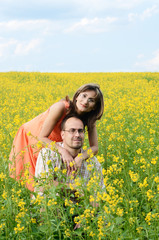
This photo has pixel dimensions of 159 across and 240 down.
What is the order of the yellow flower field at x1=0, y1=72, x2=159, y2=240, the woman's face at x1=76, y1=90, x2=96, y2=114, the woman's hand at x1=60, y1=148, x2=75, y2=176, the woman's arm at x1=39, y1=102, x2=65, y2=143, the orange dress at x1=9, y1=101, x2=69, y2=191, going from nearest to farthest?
the yellow flower field at x1=0, y1=72, x2=159, y2=240, the woman's hand at x1=60, y1=148, x2=75, y2=176, the woman's face at x1=76, y1=90, x2=96, y2=114, the woman's arm at x1=39, y1=102, x2=65, y2=143, the orange dress at x1=9, y1=101, x2=69, y2=191

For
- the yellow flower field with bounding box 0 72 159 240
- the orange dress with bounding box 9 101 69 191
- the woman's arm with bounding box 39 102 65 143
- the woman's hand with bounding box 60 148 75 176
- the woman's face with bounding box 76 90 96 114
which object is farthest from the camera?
the orange dress with bounding box 9 101 69 191

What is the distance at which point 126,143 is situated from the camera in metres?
5.15

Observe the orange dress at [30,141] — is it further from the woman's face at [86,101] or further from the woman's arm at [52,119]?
the woman's face at [86,101]

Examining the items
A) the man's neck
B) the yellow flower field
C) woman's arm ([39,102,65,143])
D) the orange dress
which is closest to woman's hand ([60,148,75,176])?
the man's neck

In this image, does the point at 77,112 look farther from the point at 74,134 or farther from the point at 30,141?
the point at 30,141

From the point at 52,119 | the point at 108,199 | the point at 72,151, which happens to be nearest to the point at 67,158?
the point at 72,151

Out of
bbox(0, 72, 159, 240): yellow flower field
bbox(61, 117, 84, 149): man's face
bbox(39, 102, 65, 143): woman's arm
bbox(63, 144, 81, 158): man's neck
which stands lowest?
bbox(0, 72, 159, 240): yellow flower field

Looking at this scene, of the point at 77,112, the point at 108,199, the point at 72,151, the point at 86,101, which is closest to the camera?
the point at 108,199

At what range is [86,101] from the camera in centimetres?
384

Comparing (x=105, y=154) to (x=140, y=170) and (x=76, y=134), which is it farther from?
(x=76, y=134)

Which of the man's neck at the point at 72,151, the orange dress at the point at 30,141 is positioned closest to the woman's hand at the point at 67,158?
the man's neck at the point at 72,151

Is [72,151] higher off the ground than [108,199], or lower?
higher

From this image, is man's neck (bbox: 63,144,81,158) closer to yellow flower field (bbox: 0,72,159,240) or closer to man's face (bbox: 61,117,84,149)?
man's face (bbox: 61,117,84,149)

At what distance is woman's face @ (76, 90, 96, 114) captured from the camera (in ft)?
12.7
